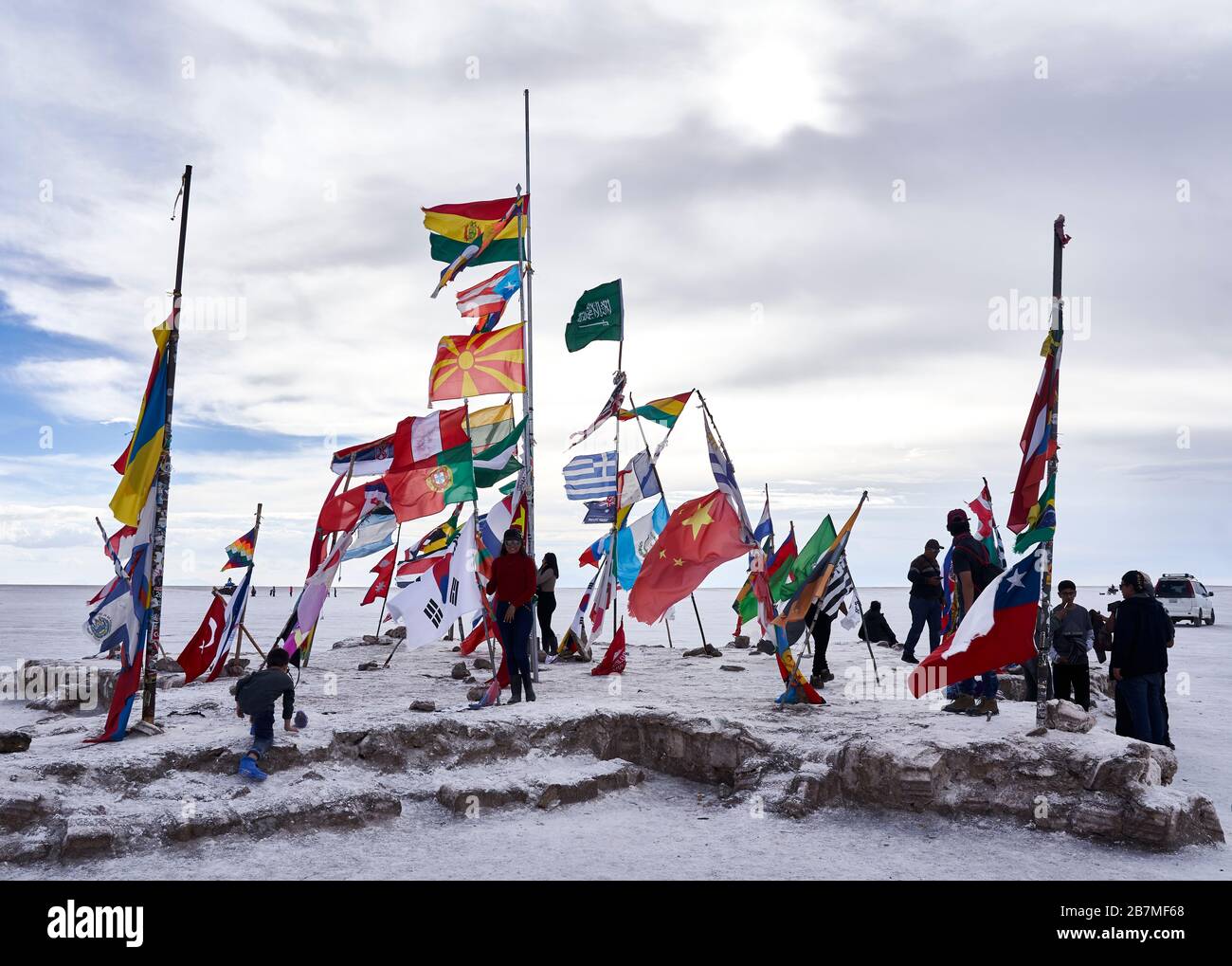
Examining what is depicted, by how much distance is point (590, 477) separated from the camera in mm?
17578

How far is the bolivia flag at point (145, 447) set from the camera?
32.7ft

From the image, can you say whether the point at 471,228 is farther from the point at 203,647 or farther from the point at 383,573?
the point at 203,647

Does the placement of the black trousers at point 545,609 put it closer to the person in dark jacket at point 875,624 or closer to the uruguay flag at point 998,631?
the person in dark jacket at point 875,624

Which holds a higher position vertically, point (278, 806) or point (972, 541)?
point (972, 541)

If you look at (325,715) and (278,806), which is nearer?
(278,806)

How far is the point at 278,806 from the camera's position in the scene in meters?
8.09

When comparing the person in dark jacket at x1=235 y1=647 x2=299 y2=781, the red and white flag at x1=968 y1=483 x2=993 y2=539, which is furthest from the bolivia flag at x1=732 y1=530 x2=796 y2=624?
the person in dark jacket at x1=235 y1=647 x2=299 y2=781

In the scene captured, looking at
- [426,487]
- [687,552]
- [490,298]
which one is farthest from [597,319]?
[687,552]

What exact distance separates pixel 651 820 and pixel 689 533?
15.1 feet

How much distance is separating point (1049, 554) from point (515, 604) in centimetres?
592

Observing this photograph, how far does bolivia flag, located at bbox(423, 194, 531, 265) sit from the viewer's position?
53.2 ft
